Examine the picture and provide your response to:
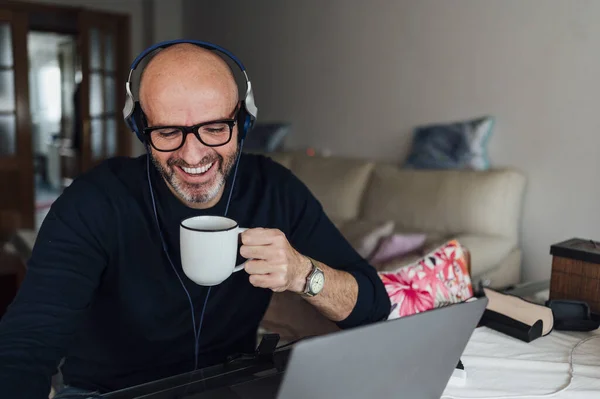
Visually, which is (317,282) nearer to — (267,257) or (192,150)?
Result: (267,257)

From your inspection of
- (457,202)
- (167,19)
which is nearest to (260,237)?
(457,202)

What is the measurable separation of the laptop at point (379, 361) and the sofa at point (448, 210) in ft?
3.34

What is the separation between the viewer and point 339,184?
291 cm

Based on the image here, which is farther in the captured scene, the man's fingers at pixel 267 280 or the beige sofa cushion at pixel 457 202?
the beige sofa cushion at pixel 457 202

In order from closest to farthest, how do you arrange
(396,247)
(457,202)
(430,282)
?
(430,282) < (396,247) < (457,202)

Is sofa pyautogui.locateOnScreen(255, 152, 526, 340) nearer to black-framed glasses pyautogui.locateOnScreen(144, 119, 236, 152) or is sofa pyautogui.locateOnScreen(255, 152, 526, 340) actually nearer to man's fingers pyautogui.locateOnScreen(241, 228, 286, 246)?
black-framed glasses pyautogui.locateOnScreen(144, 119, 236, 152)

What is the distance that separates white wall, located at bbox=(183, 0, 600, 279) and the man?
4.74ft

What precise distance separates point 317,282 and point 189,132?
0.37 metres

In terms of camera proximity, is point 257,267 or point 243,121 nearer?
point 257,267

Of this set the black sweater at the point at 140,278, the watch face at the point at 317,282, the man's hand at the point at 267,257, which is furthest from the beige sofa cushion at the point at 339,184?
the man's hand at the point at 267,257

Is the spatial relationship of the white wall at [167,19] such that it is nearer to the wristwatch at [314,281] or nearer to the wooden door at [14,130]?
the wooden door at [14,130]

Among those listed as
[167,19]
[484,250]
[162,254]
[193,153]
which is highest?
[167,19]

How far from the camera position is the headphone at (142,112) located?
1.08 m

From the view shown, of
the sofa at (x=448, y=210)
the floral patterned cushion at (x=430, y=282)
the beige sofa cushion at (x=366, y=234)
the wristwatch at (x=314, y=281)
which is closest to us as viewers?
the wristwatch at (x=314, y=281)
